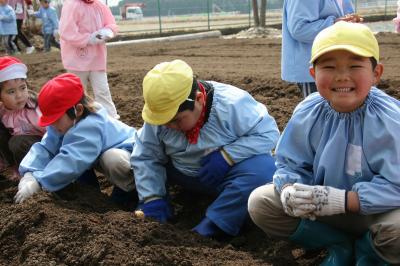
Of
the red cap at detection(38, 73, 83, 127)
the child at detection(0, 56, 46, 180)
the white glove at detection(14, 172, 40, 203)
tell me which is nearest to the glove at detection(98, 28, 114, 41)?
the child at detection(0, 56, 46, 180)

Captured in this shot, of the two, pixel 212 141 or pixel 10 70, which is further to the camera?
pixel 10 70

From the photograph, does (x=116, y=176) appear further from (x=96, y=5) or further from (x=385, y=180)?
(x=96, y=5)

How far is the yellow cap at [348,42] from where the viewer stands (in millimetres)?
2170

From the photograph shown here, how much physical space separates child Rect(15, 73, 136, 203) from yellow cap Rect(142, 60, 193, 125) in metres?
0.65

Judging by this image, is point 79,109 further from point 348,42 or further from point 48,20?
point 48,20

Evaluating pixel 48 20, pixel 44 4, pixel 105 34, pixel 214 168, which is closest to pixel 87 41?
pixel 105 34

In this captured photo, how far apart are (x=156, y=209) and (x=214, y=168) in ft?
1.34

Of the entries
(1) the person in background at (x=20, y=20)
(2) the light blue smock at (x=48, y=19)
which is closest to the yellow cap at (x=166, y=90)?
(2) the light blue smock at (x=48, y=19)

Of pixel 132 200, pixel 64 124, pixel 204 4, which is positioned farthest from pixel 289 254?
pixel 204 4

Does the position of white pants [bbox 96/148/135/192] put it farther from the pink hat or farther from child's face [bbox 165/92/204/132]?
→ the pink hat

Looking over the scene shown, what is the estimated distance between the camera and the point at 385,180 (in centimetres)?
222

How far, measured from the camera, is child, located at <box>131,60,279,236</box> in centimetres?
288

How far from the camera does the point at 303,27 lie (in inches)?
149

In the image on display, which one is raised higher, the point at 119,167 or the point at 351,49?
the point at 351,49
